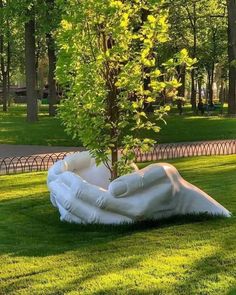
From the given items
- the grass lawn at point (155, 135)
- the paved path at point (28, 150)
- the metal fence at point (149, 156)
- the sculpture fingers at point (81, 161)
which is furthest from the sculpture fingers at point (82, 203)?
the grass lawn at point (155, 135)

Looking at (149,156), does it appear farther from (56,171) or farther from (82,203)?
(82,203)

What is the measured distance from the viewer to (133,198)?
730 cm

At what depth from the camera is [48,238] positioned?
7.34 m

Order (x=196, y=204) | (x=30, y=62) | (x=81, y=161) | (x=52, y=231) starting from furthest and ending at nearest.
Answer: (x=30, y=62) < (x=81, y=161) < (x=196, y=204) < (x=52, y=231)

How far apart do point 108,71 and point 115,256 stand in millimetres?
2789

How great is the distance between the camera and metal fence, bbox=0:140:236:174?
15270 millimetres

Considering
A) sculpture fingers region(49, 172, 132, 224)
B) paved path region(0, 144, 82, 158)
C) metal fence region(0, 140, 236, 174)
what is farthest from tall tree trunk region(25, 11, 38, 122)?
sculpture fingers region(49, 172, 132, 224)

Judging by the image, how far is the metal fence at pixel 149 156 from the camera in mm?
15270

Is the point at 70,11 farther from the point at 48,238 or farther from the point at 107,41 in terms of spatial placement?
the point at 48,238

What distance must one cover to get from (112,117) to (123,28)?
48.0 inches

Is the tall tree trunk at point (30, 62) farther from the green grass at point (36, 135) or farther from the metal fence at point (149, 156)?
the metal fence at point (149, 156)

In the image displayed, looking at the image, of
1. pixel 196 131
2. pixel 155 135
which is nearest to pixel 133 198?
pixel 155 135

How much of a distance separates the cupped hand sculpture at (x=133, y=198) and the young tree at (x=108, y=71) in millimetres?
609

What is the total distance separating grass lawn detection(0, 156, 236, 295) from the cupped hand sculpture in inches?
6.0
